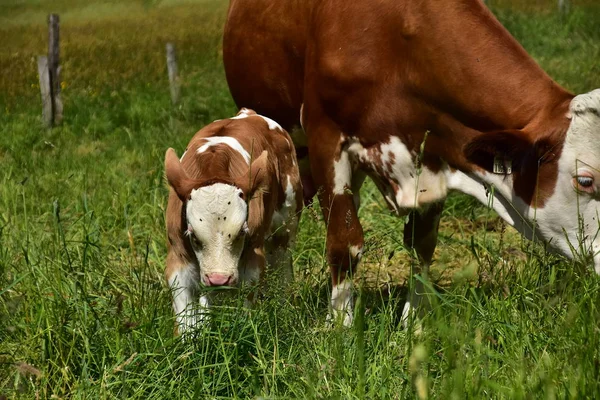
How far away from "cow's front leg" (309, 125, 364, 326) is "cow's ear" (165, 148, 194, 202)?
1015 mm

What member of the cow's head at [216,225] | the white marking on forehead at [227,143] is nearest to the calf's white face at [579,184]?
the cow's head at [216,225]

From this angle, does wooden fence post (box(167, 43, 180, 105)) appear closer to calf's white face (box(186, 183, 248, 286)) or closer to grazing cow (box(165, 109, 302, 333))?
grazing cow (box(165, 109, 302, 333))

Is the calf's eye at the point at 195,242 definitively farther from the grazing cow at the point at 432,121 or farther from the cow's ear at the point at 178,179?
the grazing cow at the point at 432,121

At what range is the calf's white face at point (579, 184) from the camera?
3738 millimetres

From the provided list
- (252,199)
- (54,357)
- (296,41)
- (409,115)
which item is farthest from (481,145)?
(54,357)

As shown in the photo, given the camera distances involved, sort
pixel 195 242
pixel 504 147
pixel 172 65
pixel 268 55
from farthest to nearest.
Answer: pixel 172 65
pixel 268 55
pixel 504 147
pixel 195 242

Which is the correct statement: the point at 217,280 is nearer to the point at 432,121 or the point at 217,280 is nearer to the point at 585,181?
the point at 432,121

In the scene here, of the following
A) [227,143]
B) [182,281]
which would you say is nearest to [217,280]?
[182,281]

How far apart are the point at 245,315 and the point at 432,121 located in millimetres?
1468

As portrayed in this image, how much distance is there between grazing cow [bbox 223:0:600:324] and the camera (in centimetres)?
387

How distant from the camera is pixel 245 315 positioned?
3504 millimetres

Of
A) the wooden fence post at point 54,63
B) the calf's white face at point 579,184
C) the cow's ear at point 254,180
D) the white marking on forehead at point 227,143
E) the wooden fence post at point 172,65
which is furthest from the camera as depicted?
the wooden fence post at point 172,65

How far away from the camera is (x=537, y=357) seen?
304 centimetres

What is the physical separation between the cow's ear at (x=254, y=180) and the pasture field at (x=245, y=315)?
13.1 inches
